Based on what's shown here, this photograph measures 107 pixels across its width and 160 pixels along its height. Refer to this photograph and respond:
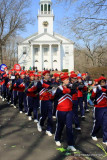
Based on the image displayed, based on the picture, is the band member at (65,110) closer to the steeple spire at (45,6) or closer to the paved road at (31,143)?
the paved road at (31,143)

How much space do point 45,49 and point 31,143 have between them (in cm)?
5568

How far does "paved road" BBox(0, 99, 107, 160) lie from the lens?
15.6 feet

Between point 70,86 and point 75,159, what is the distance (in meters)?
2.89

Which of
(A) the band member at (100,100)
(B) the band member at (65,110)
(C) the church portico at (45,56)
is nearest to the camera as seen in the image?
(B) the band member at (65,110)

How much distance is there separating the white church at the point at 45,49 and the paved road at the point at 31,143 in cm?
5010

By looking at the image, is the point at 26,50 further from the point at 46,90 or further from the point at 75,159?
the point at 75,159

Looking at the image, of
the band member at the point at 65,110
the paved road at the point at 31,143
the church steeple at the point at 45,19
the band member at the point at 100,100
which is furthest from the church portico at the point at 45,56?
the band member at the point at 65,110

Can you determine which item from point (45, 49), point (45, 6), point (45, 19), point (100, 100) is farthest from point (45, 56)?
point (100, 100)

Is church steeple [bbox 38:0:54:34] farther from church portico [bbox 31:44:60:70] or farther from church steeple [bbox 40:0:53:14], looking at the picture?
church portico [bbox 31:44:60:70]

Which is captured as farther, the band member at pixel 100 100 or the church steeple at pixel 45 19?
the church steeple at pixel 45 19

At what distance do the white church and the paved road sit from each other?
50.1 metres

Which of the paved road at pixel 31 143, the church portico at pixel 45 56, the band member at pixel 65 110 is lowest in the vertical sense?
the paved road at pixel 31 143

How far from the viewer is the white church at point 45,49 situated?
190 ft

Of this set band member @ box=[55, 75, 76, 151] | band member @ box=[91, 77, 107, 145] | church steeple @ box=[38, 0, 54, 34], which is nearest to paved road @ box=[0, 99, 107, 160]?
band member @ box=[55, 75, 76, 151]
